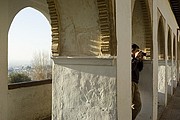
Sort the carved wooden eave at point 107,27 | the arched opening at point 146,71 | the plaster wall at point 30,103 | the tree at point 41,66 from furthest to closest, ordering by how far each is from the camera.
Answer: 1. the tree at point 41,66
2. the plaster wall at point 30,103
3. the arched opening at point 146,71
4. the carved wooden eave at point 107,27

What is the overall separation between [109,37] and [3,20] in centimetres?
285

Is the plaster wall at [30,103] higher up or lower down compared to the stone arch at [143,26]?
lower down

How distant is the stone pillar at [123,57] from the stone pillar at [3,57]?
261 cm

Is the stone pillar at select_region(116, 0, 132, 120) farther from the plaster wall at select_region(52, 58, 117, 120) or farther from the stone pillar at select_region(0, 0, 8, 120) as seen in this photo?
the stone pillar at select_region(0, 0, 8, 120)

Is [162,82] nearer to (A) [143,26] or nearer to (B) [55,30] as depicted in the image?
(A) [143,26]

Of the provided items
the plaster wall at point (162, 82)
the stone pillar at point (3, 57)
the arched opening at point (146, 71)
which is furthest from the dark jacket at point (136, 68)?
the plaster wall at point (162, 82)

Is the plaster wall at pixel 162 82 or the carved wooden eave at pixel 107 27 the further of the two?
the plaster wall at pixel 162 82

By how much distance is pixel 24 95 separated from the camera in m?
5.48

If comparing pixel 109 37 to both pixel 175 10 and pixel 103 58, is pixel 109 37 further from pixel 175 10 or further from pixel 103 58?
pixel 175 10

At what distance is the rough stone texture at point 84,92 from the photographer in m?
2.67

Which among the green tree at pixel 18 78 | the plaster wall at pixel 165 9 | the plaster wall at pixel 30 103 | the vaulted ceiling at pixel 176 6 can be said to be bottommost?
the plaster wall at pixel 30 103

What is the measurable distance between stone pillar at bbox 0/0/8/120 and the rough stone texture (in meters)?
2.09

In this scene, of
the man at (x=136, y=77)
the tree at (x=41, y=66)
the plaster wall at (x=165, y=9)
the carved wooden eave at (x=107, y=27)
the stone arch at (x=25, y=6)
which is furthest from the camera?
the plaster wall at (x=165, y=9)

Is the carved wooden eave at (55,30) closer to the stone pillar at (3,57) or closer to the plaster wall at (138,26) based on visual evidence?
the stone pillar at (3,57)
